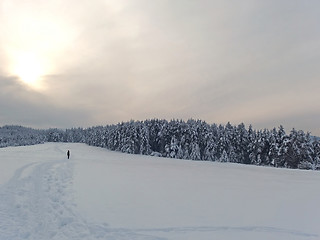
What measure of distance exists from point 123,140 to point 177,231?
68.9 m

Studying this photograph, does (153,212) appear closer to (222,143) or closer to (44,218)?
(44,218)

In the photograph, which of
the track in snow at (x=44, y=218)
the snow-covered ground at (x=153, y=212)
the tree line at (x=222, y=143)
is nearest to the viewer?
the track in snow at (x=44, y=218)

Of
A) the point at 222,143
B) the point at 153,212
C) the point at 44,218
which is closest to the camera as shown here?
the point at 44,218

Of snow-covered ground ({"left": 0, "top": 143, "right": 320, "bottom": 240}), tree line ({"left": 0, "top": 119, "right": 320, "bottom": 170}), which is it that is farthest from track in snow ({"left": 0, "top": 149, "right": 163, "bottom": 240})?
tree line ({"left": 0, "top": 119, "right": 320, "bottom": 170})

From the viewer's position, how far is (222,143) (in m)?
63.0

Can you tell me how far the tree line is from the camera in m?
46.7

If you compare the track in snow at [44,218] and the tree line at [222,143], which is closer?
the track in snow at [44,218]

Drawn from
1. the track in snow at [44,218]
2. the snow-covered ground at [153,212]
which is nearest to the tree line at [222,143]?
the snow-covered ground at [153,212]

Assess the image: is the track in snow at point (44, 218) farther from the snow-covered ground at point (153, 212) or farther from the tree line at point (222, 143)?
the tree line at point (222, 143)

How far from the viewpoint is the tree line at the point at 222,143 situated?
153 ft

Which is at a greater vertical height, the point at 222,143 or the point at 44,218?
the point at 222,143

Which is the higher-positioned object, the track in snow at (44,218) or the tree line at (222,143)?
the tree line at (222,143)

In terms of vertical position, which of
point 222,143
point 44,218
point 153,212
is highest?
point 222,143

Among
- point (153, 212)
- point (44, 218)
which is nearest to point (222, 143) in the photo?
point (153, 212)
